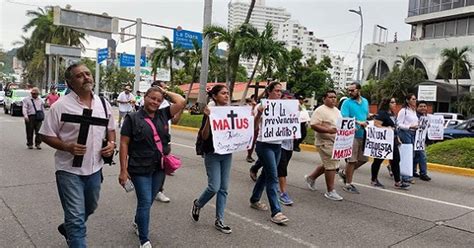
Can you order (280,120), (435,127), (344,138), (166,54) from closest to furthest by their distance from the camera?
(280,120) < (344,138) < (435,127) < (166,54)

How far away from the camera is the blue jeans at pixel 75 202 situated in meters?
3.31

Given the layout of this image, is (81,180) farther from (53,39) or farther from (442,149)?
(53,39)

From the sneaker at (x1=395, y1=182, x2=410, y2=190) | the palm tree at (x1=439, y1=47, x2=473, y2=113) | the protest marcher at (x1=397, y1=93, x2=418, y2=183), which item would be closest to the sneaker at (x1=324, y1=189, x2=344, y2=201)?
the sneaker at (x1=395, y1=182, x2=410, y2=190)

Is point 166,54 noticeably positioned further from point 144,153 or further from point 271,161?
point 144,153

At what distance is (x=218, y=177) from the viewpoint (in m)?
4.75

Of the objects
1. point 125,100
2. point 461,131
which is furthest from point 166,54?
point 461,131

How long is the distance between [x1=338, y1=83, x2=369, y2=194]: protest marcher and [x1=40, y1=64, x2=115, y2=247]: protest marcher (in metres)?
4.43

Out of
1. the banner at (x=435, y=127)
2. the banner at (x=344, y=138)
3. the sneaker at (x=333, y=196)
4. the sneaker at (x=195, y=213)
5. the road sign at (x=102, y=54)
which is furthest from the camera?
the road sign at (x=102, y=54)

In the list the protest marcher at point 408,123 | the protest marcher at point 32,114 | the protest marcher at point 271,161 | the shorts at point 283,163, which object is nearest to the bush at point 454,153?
the protest marcher at point 408,123

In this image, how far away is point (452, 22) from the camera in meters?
42.3

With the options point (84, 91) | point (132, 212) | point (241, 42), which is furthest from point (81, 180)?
point (241, 42)

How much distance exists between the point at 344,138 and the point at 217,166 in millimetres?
2557

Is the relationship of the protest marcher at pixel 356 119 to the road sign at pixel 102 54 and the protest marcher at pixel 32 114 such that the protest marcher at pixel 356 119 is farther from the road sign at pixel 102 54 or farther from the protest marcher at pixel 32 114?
the road sign at pixel 102 54

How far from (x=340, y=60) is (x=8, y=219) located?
14075 cm
